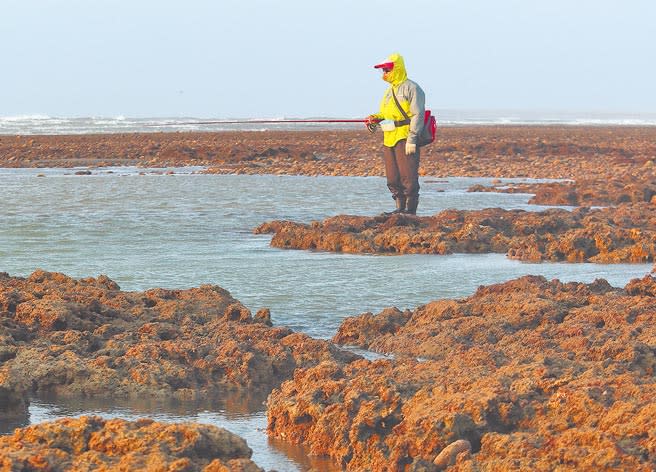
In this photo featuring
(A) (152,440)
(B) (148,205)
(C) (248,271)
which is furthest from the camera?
(B) (148,205)

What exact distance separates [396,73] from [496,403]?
10083 mm

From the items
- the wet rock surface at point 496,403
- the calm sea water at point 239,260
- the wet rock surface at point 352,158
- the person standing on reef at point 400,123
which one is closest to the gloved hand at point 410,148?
the person standing on reef at point 400,123

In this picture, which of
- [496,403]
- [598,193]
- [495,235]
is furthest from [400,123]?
[496,403]

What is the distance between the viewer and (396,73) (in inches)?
592

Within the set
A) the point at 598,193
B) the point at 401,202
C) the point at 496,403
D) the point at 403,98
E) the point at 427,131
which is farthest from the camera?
the point at 598,193

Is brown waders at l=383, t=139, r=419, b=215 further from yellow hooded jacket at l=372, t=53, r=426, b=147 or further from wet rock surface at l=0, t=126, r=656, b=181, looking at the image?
wet rock surface at l=0, t=126, r=656, b=181

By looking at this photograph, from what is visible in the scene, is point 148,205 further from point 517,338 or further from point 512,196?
point 517,338

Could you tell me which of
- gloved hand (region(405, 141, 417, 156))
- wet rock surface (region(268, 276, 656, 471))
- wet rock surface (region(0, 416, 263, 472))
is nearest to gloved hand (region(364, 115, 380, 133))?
gloved hand (region(405, 141, 417, 156))

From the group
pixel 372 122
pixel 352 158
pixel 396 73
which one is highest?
pixel 396 73

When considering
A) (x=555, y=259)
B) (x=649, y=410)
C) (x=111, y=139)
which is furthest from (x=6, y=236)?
(x=111, y=139)

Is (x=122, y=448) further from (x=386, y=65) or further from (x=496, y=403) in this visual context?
(x=386, y=65)

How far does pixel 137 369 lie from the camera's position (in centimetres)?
704

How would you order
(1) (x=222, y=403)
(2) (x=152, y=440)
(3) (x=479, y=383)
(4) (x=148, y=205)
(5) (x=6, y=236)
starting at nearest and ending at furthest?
(2) (x=152, y=440), (3) (x=479, y=383), (1) (x=222, y=403), (5) (x=6, y=236), (4) (x=148, y=205)

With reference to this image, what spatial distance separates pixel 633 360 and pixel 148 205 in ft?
49.7
